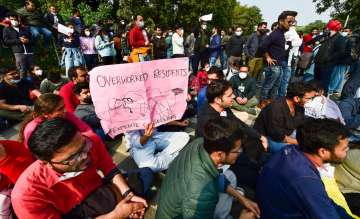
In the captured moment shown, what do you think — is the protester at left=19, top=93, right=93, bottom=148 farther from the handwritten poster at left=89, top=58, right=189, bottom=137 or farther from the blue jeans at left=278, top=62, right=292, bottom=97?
the blue jeans at left=278, top=62, right=292, bottom=97

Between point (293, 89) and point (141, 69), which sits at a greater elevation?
point (141, 69)

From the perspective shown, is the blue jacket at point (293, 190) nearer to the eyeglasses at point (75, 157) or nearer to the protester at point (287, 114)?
the eyeglasses at point (75, 157)

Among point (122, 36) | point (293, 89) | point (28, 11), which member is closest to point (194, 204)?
point (293, 89)

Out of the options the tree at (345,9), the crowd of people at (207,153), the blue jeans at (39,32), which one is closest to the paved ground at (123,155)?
the crowd of people at (207,153)

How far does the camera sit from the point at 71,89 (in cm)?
415

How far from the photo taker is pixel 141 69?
123 inches

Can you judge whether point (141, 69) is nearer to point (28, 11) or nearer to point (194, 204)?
point (194, 204)

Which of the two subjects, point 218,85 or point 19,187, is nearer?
point 19,187

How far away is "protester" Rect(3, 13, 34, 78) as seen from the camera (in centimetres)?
640

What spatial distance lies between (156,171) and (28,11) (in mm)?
7468

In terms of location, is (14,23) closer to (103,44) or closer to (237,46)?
(103,44)

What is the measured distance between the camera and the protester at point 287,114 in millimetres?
3449

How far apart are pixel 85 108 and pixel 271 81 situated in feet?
11.9

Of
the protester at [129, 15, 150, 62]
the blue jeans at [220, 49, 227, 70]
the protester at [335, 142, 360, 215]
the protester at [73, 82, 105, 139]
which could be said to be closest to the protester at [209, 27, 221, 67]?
the blue jeans at [220, 49, 227, 70]
